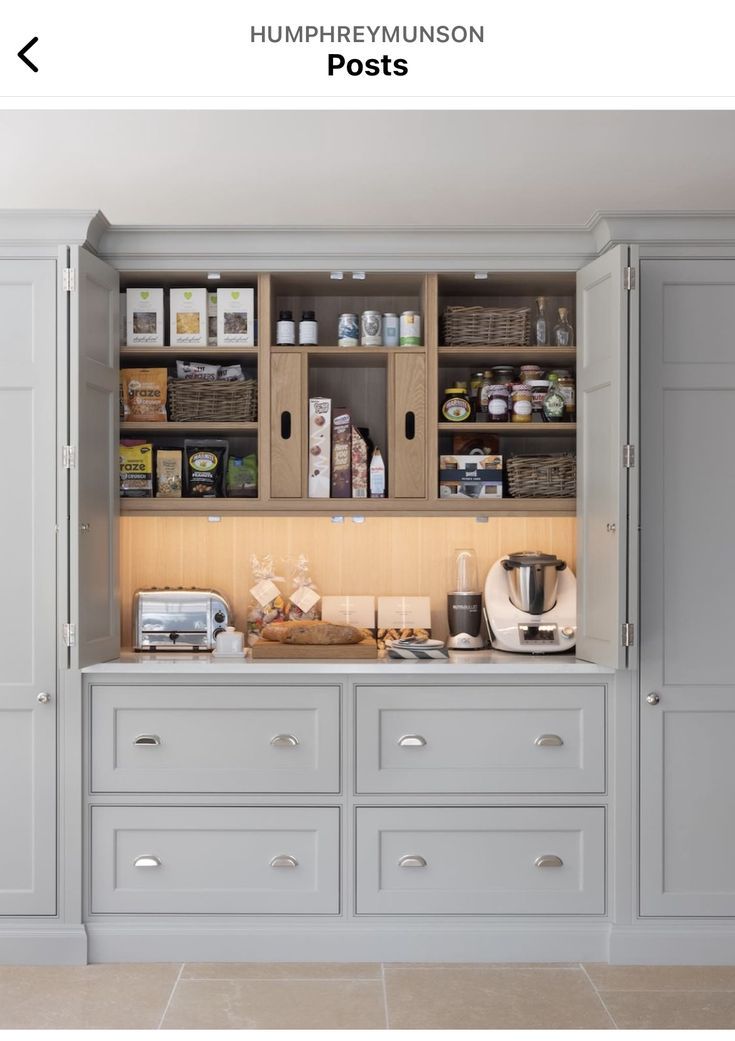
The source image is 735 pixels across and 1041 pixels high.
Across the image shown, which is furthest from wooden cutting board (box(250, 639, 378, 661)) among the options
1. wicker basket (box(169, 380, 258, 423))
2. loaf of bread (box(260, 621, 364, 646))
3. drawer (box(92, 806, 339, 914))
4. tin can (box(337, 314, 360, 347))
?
tin can (box(337, 314, 360, 347))

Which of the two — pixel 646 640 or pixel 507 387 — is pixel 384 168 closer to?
pixel 507 387

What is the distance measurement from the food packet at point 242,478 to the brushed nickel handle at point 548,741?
1.34 meters

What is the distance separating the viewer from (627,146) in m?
2.99

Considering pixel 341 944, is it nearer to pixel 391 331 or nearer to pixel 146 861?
pixel 146 861

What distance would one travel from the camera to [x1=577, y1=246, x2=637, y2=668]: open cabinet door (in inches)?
124

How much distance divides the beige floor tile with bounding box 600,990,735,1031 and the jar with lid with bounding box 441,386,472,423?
195 cm

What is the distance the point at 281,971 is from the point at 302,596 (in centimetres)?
133

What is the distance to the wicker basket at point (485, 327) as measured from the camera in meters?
3.58

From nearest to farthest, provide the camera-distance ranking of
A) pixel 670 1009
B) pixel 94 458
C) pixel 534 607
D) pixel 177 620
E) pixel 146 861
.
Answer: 1. pixel 670 1009
2. pixel 146 861
3. pixel 94 458
4. pixel 534 607
5. pixel 177 620

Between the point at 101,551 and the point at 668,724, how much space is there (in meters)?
1.99

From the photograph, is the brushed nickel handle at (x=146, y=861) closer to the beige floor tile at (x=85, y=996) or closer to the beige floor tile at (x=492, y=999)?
the beige floor tile at (x=85, y=996)

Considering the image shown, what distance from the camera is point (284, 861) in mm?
3215

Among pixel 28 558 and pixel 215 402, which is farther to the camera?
pixel 215 402
